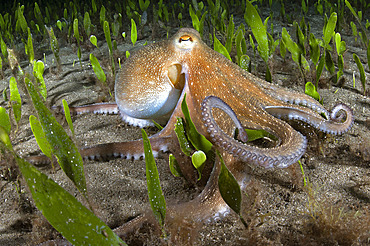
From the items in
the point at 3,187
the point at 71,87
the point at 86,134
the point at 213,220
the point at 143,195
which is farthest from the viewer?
the point at 71,87

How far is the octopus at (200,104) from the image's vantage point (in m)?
Result: 1.70

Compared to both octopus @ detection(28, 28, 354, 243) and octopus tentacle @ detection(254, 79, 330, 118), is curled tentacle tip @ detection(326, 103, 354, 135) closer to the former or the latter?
octopus @ detection(28, 28, 354, 243)

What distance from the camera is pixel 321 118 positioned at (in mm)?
2016

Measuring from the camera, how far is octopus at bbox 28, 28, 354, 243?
1.70 m

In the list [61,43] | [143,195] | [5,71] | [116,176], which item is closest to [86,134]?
[116,176]

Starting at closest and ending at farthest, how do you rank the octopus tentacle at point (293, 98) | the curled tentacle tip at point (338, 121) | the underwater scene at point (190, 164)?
1. the underwater scene at point (190, 164)
2. the curled tentacle tip at point (338, 121)
3. the octopus tentacle at point (293, 98)

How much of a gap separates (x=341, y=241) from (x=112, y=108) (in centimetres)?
206

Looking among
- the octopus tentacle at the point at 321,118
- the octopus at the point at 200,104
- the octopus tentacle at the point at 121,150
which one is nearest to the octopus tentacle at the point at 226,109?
the octopus at the point at 200,104

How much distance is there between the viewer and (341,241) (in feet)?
4.85

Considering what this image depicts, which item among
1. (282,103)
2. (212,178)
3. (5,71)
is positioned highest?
(282,103)

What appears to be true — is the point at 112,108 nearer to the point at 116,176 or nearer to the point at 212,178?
the point at 116,176

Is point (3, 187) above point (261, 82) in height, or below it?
below

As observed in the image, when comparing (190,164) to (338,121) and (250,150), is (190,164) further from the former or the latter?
(338,121)

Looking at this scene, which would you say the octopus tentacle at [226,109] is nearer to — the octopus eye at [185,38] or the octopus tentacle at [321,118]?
the octopus tentacle at [321,118]
